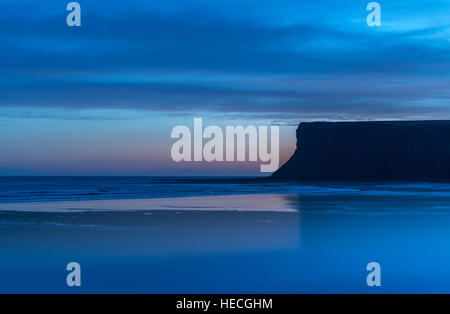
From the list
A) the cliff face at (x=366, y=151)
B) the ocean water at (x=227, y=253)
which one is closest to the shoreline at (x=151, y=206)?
the ocean water at (x=227, y=253)

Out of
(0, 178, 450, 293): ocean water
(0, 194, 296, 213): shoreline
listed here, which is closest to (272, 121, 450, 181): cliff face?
(0, 194, 296, 213): shoreline

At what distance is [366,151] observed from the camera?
91188mm

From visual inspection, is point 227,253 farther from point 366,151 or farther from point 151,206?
point 366,151

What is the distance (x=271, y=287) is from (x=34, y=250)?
4928 millimetres

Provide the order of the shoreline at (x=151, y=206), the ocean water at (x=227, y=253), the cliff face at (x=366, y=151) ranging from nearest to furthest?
the ocean water at (x=227, y=253) → the shoreline at (x=151, y=206) → the cliff face at (x=366, y=151)

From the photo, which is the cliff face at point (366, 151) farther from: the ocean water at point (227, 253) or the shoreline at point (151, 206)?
the ocean water at point (227, 253)

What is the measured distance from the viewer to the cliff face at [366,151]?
3455 inches

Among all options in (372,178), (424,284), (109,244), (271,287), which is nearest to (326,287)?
(271,287)

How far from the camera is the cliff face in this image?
288 ft

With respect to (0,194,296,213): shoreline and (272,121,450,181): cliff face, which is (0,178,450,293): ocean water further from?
(272,121,450,181): cliff face

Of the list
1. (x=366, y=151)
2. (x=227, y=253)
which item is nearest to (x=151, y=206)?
(x=227, y=253)

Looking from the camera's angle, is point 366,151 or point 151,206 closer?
point 151,206

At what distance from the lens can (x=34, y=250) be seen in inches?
444
